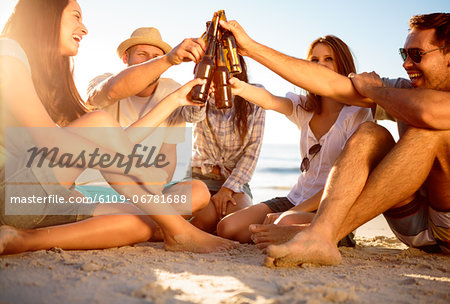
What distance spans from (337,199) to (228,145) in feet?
5.51

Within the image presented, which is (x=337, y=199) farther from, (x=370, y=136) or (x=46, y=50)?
(x=46, y=50)

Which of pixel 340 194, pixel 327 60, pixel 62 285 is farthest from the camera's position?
pixel 327 60

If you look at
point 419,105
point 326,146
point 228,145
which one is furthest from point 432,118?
point 228,145

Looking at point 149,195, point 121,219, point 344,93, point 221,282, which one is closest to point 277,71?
point 344,93

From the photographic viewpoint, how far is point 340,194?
95.0 inches

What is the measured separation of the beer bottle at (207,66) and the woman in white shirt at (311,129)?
0.35 metres

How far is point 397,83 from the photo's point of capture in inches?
126

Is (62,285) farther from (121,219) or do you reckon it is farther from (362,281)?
(362,281)

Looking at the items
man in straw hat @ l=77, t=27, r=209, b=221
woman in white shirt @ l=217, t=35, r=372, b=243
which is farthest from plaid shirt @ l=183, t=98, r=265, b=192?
woman in white shirt @ l=217, t=35, r=372, b=243

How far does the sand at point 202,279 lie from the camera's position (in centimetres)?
165

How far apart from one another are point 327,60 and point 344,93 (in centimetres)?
56

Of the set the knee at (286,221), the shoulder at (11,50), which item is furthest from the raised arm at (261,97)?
the shoulder at (11,50)

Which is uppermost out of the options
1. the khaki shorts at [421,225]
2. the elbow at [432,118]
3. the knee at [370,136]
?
the elbow at [432,118]

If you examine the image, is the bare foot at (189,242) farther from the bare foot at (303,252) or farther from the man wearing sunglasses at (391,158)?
the bare foot at (303,252)
